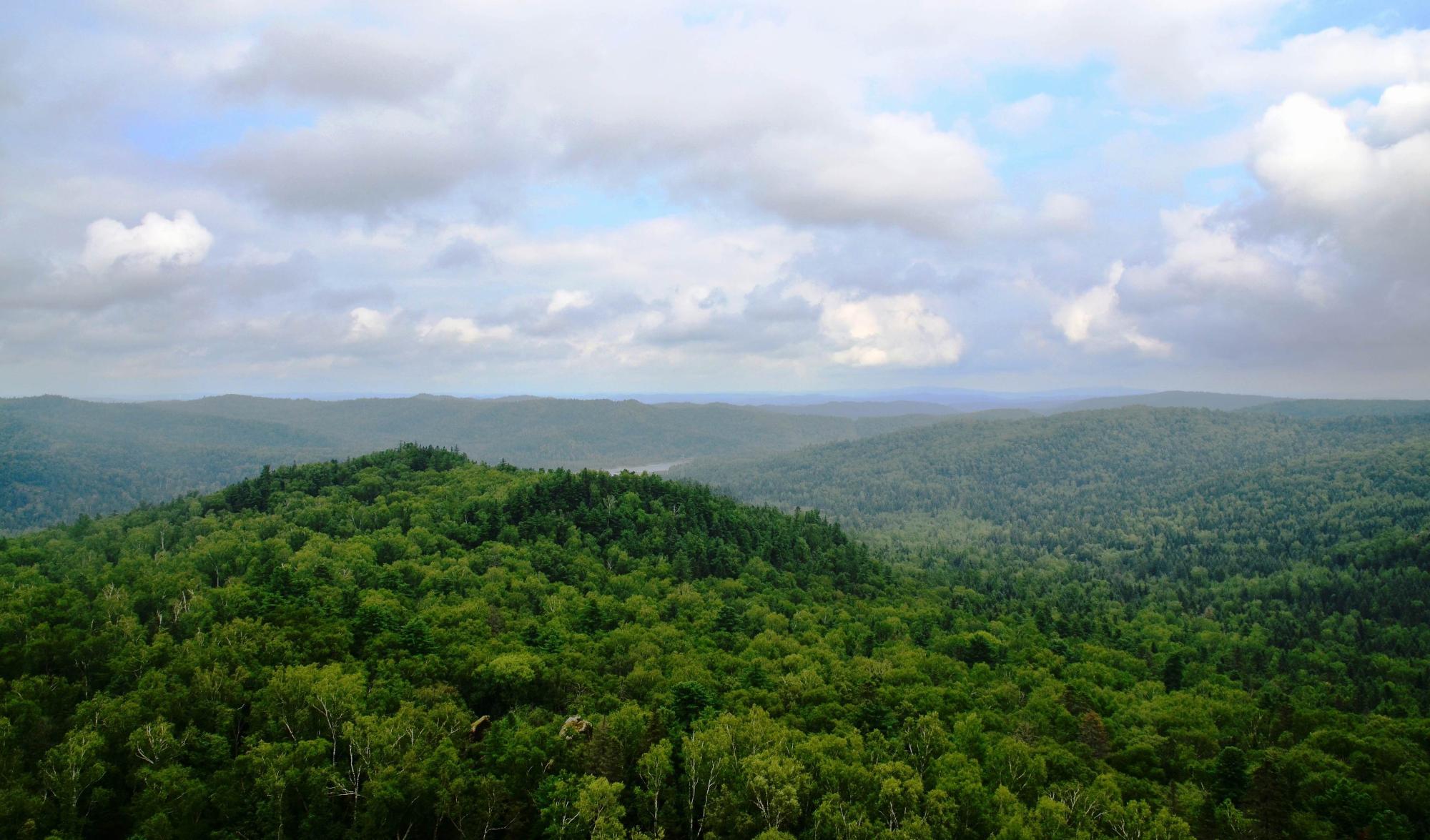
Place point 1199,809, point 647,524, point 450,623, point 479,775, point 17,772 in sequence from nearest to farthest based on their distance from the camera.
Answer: point 17,772, point 479,775, point 1199,809, point 450,623, point 647,524

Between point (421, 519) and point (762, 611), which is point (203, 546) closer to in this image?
point (421, 519)

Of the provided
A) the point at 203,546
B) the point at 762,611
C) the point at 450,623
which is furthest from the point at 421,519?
the point at 762,611

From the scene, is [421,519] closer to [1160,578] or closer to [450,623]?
[450,623]

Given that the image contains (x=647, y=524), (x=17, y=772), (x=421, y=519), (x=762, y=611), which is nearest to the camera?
(x=17, y=772)

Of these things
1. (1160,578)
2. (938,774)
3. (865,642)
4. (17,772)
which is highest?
(17,772)

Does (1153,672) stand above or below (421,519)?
below

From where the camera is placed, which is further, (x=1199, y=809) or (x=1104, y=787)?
(x=1199, y=809)
